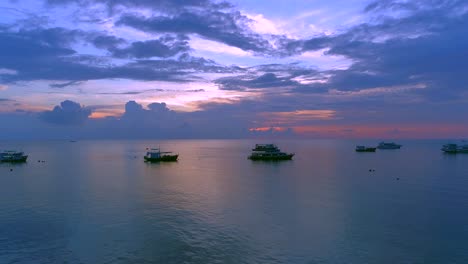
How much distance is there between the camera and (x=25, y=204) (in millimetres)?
57062

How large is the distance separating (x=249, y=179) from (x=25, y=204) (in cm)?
5300

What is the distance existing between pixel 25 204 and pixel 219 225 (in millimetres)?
36814

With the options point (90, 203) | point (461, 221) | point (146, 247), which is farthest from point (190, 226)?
point (461, 221)

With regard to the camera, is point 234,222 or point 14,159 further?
point 14,159

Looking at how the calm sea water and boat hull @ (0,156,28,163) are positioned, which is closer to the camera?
the calm sea water

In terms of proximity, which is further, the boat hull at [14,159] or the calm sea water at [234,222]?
the boat hull at [14,159]

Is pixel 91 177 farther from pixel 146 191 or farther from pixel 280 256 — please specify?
pixel 280 256

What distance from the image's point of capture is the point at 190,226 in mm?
43812

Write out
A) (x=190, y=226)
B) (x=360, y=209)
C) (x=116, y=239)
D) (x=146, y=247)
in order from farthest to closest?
(x=360, y=209), (x=190, y=226), (x=116, y=239), (x=146, y=247)

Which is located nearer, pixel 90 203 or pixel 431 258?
pixel 431 258

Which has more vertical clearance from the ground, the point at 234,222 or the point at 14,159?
the point at 14,159

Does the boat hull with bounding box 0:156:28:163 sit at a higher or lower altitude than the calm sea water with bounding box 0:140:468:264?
higher

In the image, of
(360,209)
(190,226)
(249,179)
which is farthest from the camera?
(249,179)

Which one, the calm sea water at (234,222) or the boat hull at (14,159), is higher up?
the boat hull at (14,159)
